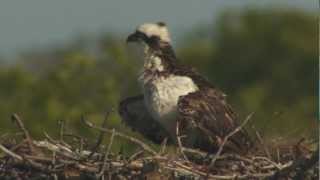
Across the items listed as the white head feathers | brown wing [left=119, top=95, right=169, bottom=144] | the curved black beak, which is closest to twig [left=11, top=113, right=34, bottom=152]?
brown wing [left=119, top=95, right=169, bottom=144]

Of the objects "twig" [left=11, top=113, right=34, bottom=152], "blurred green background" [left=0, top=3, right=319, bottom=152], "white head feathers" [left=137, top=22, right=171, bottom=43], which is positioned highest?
"white head feathers" [left=137, top=22, right=171, bottom=43]

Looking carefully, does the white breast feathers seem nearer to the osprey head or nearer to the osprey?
the osprey

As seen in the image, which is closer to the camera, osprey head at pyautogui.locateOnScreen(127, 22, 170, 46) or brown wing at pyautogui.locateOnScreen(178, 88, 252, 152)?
brown wing at pyautogui.locateOnScreen(178, 88, 252, 152)

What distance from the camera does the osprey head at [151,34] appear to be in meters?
11.0

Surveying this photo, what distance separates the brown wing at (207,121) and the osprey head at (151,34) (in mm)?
628

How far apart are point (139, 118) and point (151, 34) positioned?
27.5 inches

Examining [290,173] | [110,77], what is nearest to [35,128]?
[110,77]

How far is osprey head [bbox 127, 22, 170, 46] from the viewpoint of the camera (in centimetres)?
1097

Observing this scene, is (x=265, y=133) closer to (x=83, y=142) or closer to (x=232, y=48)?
(x=83, y=142)

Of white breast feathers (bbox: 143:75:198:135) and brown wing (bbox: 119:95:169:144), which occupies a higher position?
A: white breast feathers (bbox: 143:75:198:135)

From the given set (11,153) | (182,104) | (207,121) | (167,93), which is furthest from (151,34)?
(11,153)

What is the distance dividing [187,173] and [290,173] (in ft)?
2.31

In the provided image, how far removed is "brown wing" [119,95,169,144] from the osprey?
0.02 metres

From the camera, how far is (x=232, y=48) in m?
47.8
